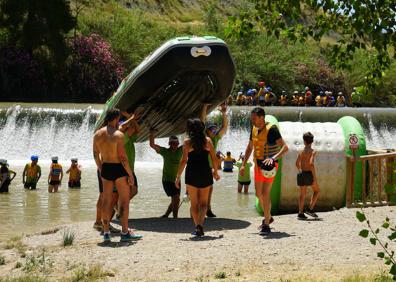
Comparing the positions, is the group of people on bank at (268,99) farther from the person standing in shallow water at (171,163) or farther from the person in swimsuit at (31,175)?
the person standing in shallow water at (171,163)

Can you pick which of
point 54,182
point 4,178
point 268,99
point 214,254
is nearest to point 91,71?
point 268,99

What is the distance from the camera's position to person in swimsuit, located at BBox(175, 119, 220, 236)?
9047 mm

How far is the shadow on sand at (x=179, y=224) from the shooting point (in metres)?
9.87

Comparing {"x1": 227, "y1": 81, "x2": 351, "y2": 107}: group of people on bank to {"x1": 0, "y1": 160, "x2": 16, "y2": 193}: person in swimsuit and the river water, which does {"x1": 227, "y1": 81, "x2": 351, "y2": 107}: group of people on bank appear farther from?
{"x1": 0, "y1": 160, "x2": 16, "y2": 193}: person in swimsuit

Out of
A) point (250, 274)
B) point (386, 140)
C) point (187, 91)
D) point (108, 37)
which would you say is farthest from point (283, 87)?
point (250, 274)

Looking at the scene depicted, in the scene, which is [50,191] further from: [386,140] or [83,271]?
[386,140]

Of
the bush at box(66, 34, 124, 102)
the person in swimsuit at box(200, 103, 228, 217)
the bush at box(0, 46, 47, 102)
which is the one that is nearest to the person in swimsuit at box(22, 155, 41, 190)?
the person in swimsuit at box(200, 103, 228, 217)

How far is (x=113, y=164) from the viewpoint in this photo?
28.6ft

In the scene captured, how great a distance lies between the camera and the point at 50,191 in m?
16.1

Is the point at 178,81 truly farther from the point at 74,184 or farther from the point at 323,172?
the point at 74,184

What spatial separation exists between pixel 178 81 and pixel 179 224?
7.01 feet

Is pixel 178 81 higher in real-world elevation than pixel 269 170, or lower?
higher

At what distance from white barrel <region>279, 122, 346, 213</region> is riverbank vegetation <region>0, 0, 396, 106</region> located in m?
21.1

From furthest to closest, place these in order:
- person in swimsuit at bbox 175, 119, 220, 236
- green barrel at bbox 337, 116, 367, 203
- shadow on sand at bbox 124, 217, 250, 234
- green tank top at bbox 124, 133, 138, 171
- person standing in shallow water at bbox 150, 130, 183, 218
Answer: green barrel at bbox 337, 116, 367, 203
person standing in shallow water at bbox 150, 130, 183, 218
green tank top at bbox 124, 133, 138, 171
shadow on sand at bbox 124, 217, 250, 234
person in swimsuit at bbox 175, 119, 220, 236
